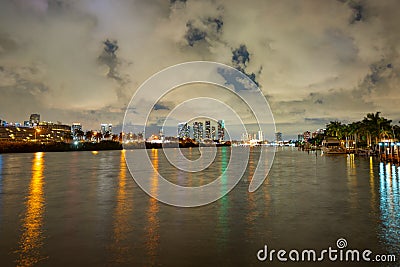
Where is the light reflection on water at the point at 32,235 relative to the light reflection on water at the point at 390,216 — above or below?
below

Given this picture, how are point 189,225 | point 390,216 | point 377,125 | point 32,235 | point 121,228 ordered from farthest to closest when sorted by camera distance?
1. point 377,125
2. point 390,216
3. point 189,225
4. point 121,228
5. point 32,235

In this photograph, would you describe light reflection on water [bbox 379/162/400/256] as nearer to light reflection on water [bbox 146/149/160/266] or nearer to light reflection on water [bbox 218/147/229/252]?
light reflection on water [bbox 218/147/229/252]

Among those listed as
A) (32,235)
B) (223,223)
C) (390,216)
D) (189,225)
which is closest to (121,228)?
(189,225)

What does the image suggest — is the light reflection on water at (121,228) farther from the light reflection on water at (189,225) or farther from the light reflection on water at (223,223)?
the light reflection on water at (223,223)

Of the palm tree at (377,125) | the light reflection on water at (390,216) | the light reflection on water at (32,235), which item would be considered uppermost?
the palm tree at (377,125)

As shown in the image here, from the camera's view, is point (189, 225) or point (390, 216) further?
point (390, 216)

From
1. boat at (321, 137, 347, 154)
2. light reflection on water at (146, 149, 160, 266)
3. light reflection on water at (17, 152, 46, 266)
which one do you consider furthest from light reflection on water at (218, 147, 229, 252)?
boat at (321, 137, 347, 154)

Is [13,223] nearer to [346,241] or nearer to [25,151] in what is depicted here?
[346,241]

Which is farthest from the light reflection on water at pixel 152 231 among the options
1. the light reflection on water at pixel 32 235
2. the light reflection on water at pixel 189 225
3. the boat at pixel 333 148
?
the boat at pixel 333 148

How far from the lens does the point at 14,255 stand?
10.9 metres

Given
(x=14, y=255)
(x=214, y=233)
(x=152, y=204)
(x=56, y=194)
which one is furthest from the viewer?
(x=56, y=194)

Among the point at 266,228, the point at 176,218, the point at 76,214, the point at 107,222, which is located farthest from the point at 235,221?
the point at 76,214

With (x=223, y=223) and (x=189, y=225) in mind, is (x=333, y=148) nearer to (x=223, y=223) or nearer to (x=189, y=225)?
(x=223, y=223)

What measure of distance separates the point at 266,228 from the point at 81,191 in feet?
54.7
